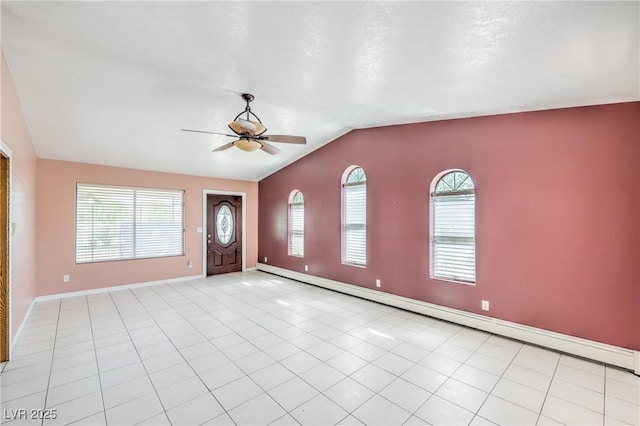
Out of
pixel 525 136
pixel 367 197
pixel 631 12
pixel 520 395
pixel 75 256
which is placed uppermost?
pixel 631 12

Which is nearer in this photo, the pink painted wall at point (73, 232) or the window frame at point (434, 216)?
the window frame at point (434, 216)

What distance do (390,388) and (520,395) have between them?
3.47 feet

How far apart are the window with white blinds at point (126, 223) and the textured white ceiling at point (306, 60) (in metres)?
1.56

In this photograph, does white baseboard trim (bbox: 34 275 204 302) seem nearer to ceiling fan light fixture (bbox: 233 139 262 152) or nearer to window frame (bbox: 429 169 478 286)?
ceiling fan light fixture (bbox: 233 139 262 152)

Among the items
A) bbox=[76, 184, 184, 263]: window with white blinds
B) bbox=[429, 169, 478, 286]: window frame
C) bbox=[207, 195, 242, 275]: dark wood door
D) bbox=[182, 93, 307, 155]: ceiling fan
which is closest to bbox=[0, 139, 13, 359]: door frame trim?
bbox=[182, 93, 307, 155]: ceiling fan

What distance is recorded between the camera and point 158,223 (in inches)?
242

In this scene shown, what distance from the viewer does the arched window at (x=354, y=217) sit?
17.0 ft

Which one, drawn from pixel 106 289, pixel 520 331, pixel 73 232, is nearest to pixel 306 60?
pixel 520 331

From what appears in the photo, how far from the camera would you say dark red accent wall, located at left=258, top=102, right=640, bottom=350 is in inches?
110

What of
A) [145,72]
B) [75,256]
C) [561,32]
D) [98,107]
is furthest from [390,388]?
[75,256]

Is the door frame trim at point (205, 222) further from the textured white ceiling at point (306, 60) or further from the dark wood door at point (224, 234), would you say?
the textured white ceiling at point (306, 60)

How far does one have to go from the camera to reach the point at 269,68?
8.98 ft

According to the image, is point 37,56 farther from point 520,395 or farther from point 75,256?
point 520,395

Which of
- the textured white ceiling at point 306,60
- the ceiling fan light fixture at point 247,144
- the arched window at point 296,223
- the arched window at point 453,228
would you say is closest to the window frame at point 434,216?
the arched window at point 453,228
